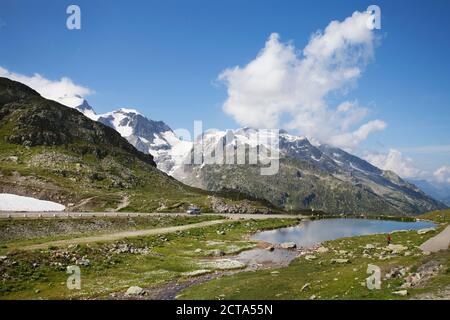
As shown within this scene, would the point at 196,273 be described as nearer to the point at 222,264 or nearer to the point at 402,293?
the point at 222,264

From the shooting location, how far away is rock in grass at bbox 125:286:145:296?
1858 inches

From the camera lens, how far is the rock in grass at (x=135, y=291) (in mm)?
47188

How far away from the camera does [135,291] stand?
47.7 metres

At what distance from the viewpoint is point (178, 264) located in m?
66.9

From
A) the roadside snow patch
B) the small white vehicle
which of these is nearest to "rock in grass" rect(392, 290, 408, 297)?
the small white vehicle

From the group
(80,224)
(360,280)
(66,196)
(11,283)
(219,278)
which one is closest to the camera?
(360,280)

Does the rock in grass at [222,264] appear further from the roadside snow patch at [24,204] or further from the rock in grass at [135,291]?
the roadside snow patch at [24,204]

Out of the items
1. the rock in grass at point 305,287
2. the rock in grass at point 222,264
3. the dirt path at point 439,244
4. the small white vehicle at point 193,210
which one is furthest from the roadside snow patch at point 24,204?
the dirt path at point 439,244

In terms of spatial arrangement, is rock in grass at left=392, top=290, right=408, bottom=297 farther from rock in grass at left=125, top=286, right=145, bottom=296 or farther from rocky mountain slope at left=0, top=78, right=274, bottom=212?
rocky mountain slope at left=0, top=78, right=274, bottom=212

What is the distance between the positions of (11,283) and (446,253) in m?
51.9

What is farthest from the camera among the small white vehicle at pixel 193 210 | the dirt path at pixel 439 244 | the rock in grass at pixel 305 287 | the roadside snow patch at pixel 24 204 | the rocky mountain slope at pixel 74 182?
the small white vehicle at pixel 193 210

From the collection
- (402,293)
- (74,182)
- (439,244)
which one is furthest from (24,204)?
(402,293)

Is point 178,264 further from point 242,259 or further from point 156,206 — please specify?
point 156,206
